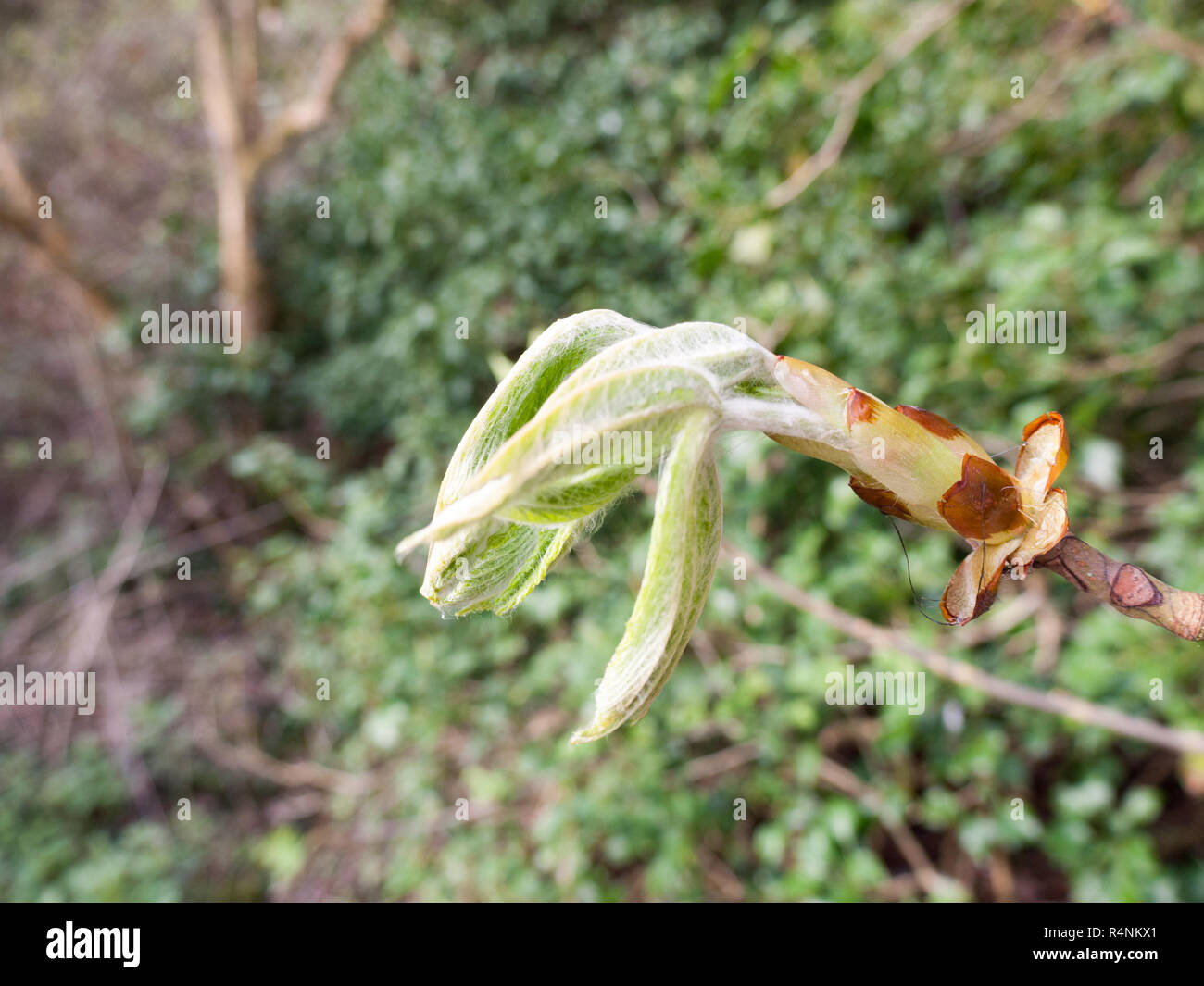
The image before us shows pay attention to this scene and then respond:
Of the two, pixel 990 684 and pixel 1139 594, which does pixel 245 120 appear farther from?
pixel 1139 594

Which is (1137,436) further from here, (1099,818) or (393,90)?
(393,90)

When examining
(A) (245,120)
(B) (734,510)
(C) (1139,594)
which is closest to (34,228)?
(A) (245,120)

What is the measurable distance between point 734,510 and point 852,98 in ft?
4.30

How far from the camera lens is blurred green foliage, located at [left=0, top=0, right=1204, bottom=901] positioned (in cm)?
187

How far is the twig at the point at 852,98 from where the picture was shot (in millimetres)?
2207

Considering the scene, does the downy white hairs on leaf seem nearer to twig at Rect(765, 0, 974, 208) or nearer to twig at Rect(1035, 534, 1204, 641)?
twig at Rect(1035, 534, 1204, 641)

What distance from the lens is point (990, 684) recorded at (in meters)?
1.55

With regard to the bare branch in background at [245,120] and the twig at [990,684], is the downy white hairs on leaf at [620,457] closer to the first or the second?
the twig at [990,684]

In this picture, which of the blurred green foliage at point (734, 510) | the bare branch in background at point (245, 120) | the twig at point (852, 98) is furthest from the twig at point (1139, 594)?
the bare branch in background at point (245, 120)

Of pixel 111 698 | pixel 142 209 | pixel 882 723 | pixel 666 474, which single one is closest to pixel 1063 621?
pixel 882 723

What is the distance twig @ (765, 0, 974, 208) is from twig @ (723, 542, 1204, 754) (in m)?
1.15

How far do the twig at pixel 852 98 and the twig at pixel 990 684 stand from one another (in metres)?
1.15

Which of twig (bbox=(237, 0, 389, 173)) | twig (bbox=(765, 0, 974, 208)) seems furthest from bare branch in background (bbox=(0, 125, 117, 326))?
twig (bbox=(765, 0, 974, 208))
